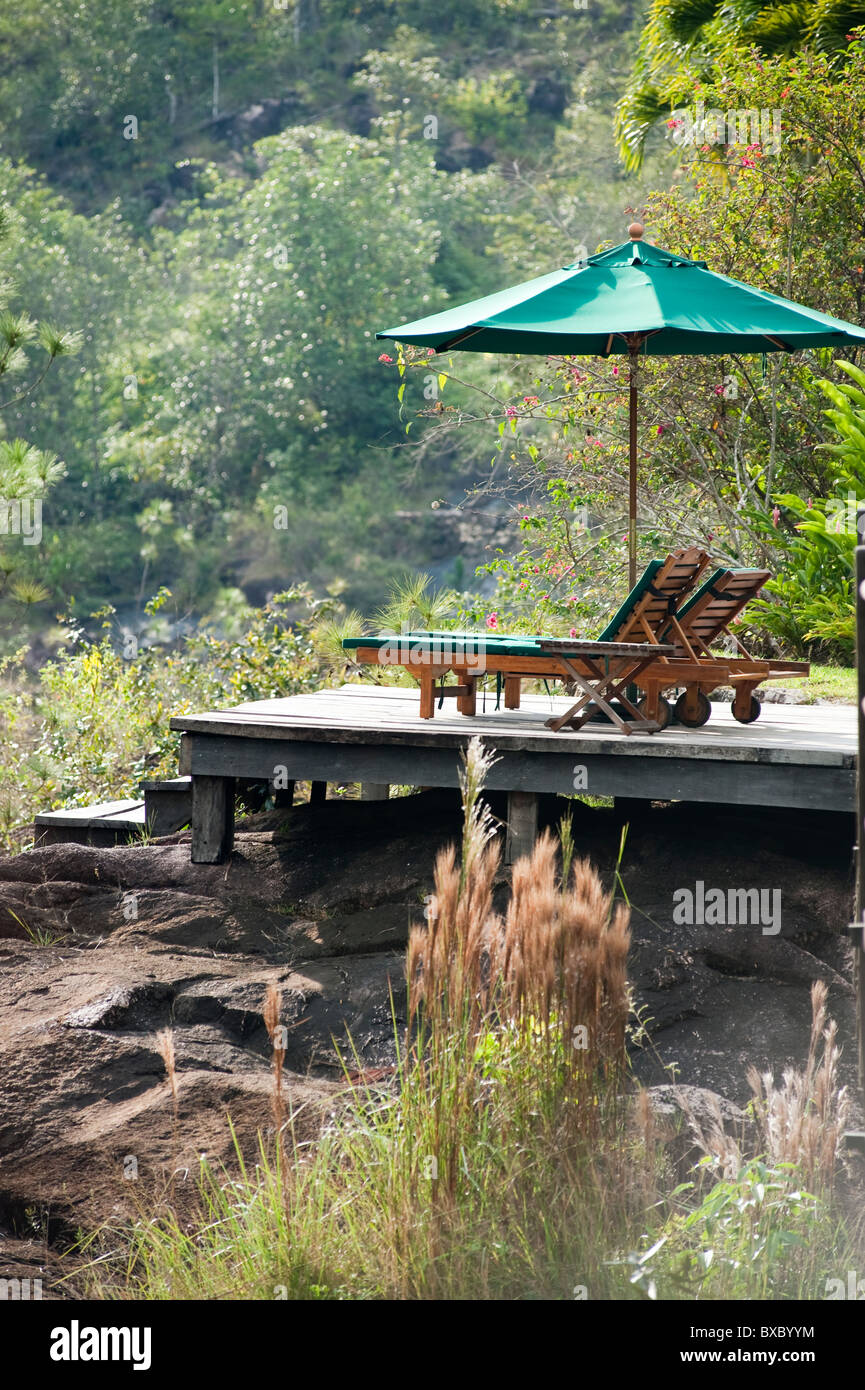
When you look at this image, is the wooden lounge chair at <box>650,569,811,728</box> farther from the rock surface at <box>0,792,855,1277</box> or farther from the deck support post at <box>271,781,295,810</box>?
the deck support post at <box>271,781,295,810</box>

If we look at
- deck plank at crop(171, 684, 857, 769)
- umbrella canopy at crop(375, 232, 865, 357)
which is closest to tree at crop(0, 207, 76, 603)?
deck plank at crop(171, 684, 857, 769)

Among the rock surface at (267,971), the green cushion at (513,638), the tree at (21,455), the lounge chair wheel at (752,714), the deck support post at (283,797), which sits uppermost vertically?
the tree at (21,455)

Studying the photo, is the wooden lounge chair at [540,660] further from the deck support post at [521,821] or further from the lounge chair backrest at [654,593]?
the deck support post at [521,821]

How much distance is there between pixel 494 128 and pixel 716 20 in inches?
1097

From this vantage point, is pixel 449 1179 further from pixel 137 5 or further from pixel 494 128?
pixel 137 5

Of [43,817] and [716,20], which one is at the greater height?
[716,20]

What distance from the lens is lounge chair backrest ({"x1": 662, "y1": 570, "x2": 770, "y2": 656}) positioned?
221 inches

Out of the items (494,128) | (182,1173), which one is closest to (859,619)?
(182,1173)

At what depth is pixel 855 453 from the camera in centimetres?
937

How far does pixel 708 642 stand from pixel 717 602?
9.8 inches

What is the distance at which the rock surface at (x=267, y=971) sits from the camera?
3.61m

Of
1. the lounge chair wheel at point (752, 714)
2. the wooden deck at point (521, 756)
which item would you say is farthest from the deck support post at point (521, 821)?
the lounge chair wheel at point (752, 714)

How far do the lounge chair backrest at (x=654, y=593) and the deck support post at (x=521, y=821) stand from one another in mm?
701

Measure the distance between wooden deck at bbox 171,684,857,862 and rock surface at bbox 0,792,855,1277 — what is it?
38 cm
